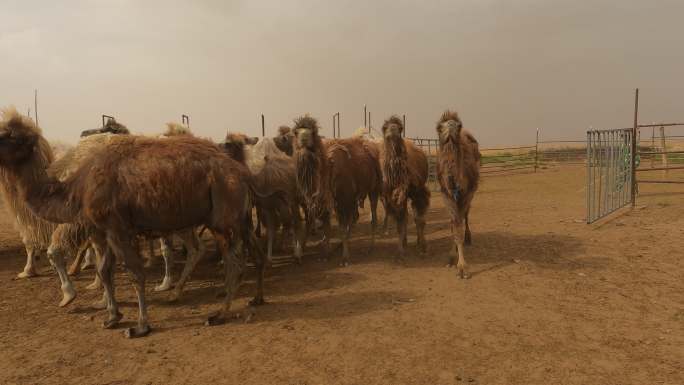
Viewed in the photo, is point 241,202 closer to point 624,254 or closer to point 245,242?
point 245,242

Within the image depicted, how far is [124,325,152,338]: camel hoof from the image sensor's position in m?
4.51

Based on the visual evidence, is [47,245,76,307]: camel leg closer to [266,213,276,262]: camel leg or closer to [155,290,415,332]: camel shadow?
[155,290,415,332]: camel shadow

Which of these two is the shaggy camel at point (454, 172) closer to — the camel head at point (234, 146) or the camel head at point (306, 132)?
the camel head at point (306, 132)

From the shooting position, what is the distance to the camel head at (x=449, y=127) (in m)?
6.44

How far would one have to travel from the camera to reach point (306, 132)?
272 inches

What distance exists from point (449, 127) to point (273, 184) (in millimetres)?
2866

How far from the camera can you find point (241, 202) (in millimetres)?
4836

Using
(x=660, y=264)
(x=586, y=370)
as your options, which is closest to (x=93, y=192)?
(x=586, y=370)

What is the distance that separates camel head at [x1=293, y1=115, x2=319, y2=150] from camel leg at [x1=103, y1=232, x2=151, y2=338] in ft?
10.2

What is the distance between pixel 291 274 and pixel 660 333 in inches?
187

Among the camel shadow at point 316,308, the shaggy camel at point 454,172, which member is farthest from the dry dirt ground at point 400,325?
the shaggy camel at point 454,172

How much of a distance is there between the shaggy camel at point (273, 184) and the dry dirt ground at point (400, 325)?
0.83m

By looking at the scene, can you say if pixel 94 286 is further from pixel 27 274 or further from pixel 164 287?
pixel 27 274

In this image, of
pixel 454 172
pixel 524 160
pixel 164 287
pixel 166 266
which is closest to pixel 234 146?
pixel 166 266
